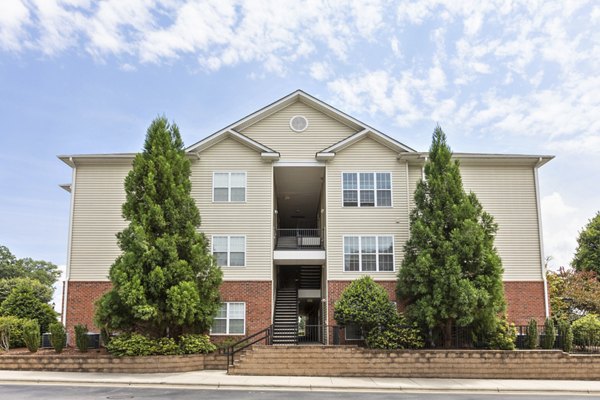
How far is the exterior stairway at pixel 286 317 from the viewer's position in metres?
22.1

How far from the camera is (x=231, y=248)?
22750 millimetres

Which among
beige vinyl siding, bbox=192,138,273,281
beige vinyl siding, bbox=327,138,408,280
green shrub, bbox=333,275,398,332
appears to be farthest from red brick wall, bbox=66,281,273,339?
green shrub, bbox=333,275,398,332

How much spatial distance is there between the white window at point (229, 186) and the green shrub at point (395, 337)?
27.0ft

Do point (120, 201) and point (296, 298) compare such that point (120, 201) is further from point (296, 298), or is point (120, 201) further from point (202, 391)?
point (202, 391)

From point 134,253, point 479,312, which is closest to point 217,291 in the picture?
point 134,253

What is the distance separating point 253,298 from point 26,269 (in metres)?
56.1

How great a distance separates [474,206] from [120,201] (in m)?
15.4

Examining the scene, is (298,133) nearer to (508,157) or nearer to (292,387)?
(508,157)

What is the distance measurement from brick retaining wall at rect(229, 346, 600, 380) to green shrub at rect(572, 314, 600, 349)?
6.73ft

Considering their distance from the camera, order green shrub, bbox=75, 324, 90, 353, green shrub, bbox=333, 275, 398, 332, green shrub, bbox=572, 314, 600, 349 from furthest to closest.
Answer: green shrub, bbox=572, 314, 600, 349, green shrub, bbox=75, 324, 90, 353, green shrub, bbox=333, 275, 398, 332

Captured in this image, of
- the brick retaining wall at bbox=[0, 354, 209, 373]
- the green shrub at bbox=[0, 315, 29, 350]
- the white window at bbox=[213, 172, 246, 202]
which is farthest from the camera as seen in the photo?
the white window at bbox=[213, 172, 246, 202]

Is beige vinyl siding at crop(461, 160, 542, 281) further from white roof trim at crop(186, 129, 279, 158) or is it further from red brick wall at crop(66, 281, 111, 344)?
red brick wall at crop(66, 281, 111, 344)

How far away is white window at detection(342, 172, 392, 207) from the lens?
2317 centimetres

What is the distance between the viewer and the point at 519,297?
22.9 meters
